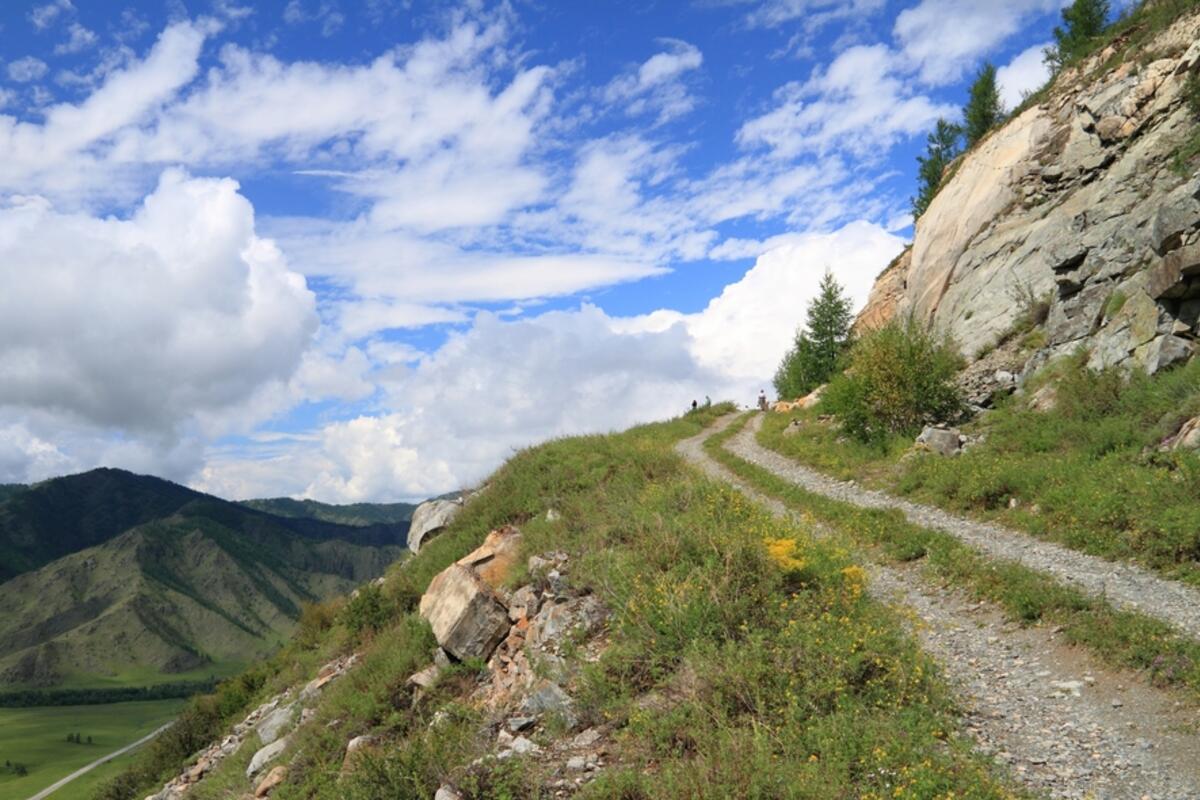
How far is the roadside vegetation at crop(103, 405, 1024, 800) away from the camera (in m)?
6.88

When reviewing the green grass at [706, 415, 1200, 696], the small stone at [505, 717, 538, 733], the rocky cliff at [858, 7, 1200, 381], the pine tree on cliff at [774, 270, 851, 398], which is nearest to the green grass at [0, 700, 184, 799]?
the pine tree on cliff at [774, 270, 851, 398]

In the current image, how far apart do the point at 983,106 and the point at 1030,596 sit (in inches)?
1944

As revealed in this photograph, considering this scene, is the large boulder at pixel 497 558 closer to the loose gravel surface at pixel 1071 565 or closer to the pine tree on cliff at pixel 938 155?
the loose gravel surface at pixel 1071 565

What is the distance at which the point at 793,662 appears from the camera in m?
8.62

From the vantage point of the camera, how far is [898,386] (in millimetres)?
26328

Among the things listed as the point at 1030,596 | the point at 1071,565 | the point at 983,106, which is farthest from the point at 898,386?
the point at 983,106

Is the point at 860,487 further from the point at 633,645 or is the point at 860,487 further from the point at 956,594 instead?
the point at 633,645

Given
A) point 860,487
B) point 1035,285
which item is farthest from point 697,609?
point 1035,285

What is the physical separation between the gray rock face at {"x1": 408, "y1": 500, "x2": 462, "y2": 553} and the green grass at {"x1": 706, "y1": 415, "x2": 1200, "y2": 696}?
12.9 metres

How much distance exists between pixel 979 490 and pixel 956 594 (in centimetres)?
584

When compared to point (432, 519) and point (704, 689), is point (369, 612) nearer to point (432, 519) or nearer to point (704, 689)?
point (432, 519)

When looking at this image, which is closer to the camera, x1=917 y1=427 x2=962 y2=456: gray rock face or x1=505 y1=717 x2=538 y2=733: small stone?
x1=505 y1=717 x2=538 y2=733: small stone

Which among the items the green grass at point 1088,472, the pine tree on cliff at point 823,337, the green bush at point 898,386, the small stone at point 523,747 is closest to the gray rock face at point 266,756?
the small stone at point 523,747

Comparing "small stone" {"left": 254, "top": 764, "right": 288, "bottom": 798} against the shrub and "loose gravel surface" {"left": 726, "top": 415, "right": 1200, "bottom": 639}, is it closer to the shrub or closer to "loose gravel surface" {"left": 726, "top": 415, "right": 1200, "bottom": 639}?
the shrub
